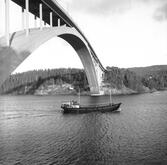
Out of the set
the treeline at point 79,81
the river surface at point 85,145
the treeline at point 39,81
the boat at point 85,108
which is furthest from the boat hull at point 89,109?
the treeline at point 39,81

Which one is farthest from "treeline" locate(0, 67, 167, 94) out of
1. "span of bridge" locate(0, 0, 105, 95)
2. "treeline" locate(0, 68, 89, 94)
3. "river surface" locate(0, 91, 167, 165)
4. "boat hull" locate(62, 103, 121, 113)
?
"river surface" locate(0, 91, 167, 165)

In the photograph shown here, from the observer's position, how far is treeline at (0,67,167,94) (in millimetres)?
136125

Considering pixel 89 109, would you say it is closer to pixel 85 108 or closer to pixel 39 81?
pixel 85 108

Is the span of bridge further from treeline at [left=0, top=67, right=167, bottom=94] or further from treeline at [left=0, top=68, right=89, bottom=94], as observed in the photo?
treeline at [left=0, top=68, right=89, bottom=94]

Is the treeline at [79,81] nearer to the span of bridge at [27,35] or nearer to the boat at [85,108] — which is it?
the boat at [85,108]

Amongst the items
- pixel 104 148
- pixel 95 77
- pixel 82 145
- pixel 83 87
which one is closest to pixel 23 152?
pixel 82 145

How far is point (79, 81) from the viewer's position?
147250 millimetres

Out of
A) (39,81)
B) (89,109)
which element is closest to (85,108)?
(89,109)

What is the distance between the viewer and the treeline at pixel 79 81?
136 m

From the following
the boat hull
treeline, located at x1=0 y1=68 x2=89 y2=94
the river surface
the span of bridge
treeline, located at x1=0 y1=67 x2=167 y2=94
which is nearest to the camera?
the river surface

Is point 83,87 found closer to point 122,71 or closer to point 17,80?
point 122,71

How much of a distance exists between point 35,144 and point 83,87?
116 metres

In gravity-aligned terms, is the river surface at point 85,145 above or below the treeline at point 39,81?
below

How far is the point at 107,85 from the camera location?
126625 millimetres
